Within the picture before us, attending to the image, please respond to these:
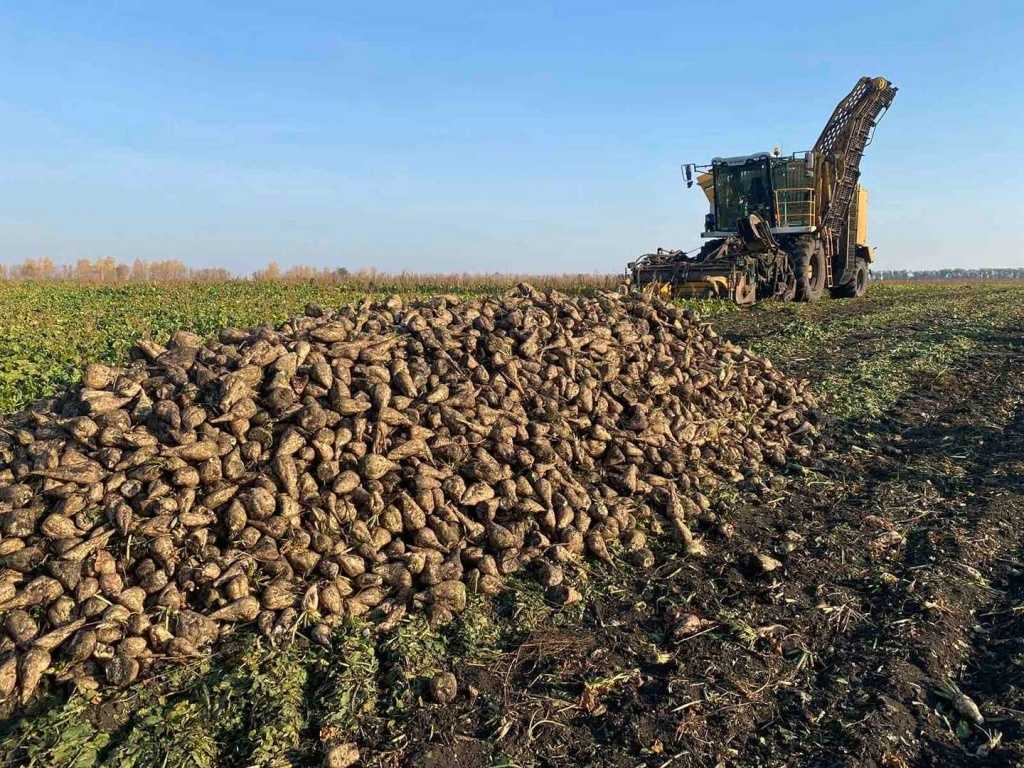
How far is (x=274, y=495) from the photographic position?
429 centimetres

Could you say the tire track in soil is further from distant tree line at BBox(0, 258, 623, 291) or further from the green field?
distant tree line at BBox(0, 258, 623, 291)

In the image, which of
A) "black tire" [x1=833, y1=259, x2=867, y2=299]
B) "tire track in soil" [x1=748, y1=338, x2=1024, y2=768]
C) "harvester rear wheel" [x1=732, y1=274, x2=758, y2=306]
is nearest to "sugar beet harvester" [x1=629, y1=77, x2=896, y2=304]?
"harvester rear wheel" [x1=732, y1=274, x2=758, y2=306]

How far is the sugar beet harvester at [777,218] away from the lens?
58.8ft

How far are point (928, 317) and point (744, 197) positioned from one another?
5.56m

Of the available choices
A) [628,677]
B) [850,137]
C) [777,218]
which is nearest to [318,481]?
[628,677]

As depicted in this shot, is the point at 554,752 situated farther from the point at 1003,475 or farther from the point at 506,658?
the point at 1003,475

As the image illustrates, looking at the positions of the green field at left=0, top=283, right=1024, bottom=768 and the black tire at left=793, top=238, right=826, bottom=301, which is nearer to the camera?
the green field at left=0, top=283, right=1024, bottom=768

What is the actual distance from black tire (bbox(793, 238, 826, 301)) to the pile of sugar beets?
50.0 feet

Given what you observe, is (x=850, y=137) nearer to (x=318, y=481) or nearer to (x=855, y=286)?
(x=855, y=286)

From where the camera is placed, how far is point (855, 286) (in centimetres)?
2489

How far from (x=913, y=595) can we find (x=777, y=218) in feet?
56.6

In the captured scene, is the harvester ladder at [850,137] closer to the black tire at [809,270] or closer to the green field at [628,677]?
the black tire at [809,270]

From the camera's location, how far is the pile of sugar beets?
3.75 meters

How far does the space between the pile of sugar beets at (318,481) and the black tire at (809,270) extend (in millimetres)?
15245
